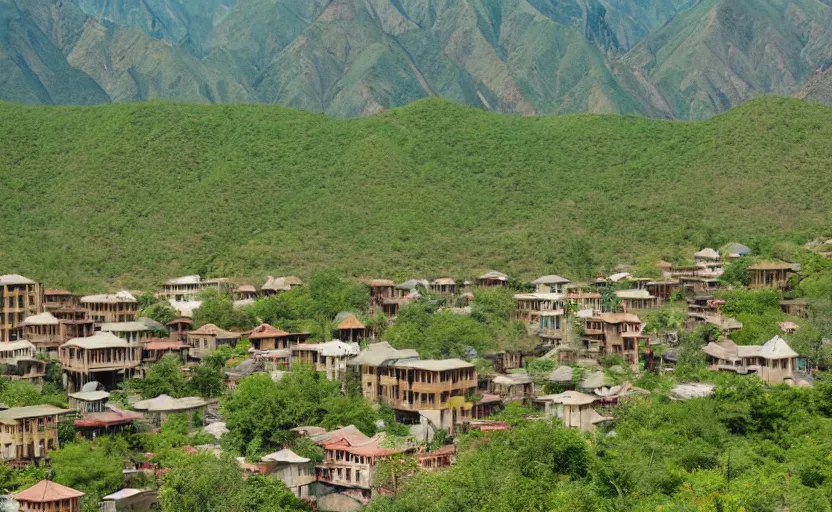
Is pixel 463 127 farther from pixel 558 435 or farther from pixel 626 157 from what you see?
pixel 558 435

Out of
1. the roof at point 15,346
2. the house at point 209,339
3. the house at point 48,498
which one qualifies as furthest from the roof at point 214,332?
the house at point 48,498

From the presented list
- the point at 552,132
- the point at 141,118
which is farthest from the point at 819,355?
the point at 141,118

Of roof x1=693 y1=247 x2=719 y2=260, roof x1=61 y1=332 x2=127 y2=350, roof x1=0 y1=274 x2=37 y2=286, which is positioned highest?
roof x1=693 y1=247 x2=719 y2=260

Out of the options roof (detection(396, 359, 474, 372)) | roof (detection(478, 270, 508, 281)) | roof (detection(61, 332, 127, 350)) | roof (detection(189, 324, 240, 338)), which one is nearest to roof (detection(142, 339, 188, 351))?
roof (detection(189, 324, 240, 338))

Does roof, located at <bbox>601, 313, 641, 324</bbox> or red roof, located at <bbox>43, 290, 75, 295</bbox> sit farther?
red roof, located at <bbox>43, 290, 75, 295</bbox>

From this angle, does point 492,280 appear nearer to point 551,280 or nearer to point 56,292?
point 551,280

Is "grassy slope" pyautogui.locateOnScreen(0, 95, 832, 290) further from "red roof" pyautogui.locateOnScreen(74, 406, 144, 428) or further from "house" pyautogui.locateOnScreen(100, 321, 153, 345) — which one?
"red roof" pyautogui.locateOnScreen(74, 406, 144, 428)
